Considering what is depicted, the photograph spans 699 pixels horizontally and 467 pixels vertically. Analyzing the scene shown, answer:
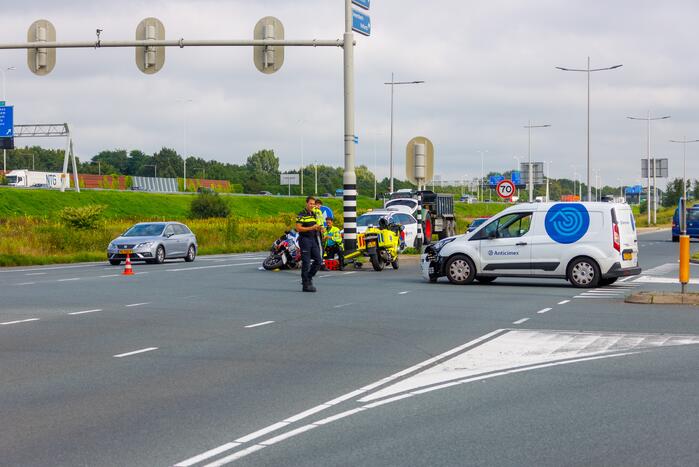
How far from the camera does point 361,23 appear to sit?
29.5m

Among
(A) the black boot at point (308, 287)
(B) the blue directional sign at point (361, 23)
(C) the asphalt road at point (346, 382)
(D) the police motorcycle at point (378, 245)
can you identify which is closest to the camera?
(C) the asphalt road at point (346, 382)

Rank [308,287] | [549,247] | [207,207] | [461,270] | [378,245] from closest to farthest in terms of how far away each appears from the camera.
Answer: [308,287] → [549,247] → [461,270] → [378,245] → [207,207]

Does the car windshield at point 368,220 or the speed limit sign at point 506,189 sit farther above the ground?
the speed limit sign at point 506,189

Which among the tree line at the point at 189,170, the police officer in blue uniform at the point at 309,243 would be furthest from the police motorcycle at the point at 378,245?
the tree line at the point at 189,170

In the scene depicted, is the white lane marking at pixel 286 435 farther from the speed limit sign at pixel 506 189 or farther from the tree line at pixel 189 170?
the tree line at pixel 189 170

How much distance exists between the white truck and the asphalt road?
94878 mm

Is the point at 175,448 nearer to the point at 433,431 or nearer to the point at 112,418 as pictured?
the point at 112,418

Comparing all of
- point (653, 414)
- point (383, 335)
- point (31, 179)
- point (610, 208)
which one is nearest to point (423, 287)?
point (610, 208)

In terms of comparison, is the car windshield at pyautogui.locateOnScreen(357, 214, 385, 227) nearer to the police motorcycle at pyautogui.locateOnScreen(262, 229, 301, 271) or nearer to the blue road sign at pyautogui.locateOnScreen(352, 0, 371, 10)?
the police motorcycle at pyautogui.locateOnScreen(262, 229, 301, 271)

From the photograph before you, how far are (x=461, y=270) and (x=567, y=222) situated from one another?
2500 millimetres

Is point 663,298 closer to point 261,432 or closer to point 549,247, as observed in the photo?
point 549,247

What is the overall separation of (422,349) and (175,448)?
5.23 m

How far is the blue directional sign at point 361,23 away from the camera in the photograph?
2916 cm

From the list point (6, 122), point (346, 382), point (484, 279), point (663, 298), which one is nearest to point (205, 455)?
point (346, 382)
